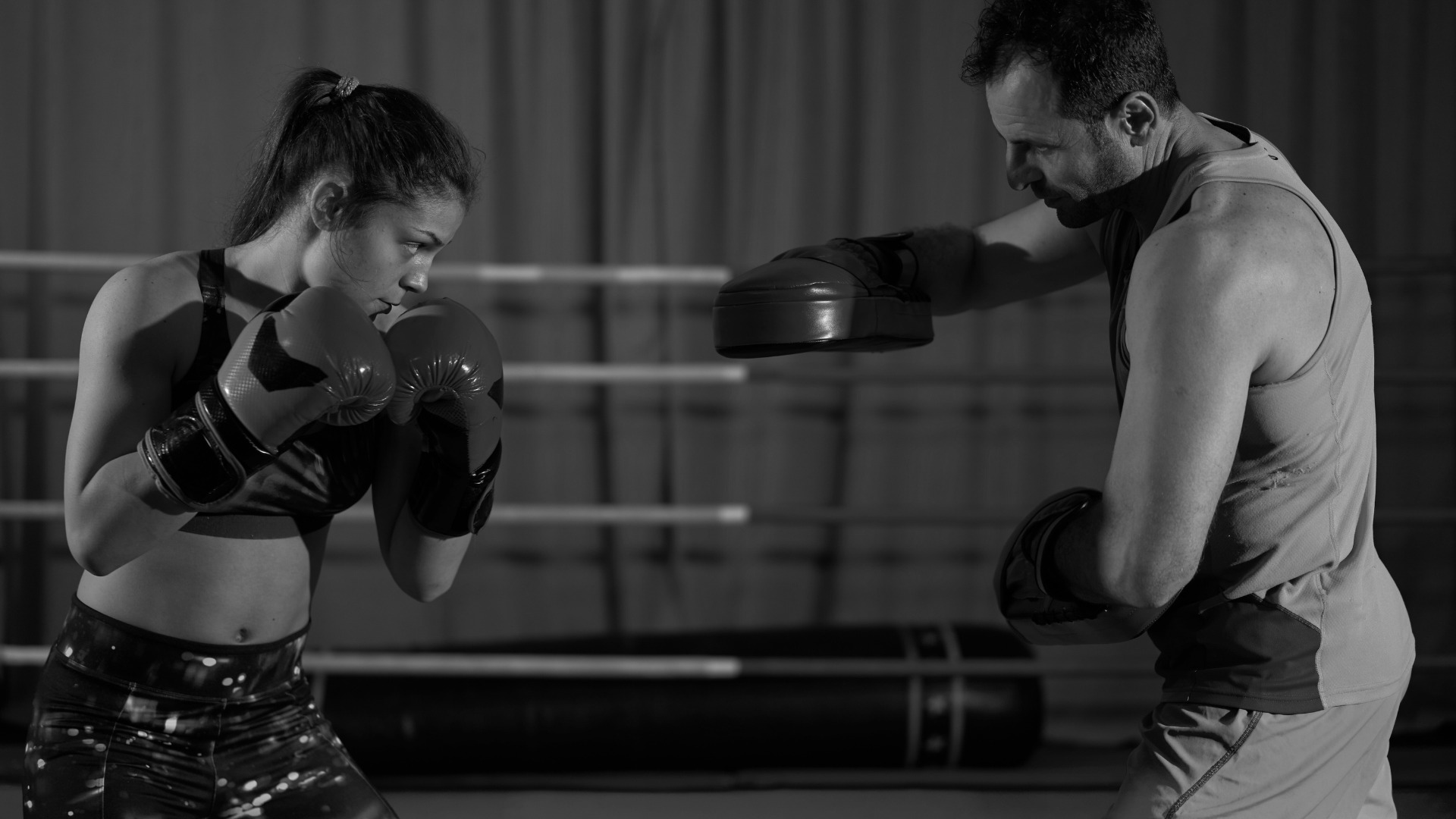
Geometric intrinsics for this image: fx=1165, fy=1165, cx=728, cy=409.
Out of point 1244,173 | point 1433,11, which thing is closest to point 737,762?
point 1244,173

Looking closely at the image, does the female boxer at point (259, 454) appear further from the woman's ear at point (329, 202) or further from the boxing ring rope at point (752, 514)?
the boxing ring rope at point (752, 514)

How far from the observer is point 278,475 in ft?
4.37

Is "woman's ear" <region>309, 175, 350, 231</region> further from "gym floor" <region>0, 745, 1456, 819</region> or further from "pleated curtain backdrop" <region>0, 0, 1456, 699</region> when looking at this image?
"pleated curtain backdrop" <region>0, 0, 1456, 699</region>

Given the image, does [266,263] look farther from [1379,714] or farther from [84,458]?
[1379,714]

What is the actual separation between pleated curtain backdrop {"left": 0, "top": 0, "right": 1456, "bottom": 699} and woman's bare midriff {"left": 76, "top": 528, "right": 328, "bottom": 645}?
157 cm

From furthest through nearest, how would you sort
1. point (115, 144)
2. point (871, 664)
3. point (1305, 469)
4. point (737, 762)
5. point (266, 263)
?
1. point (115, 144)
2. point (737, 762)
3. point (871, 664)
4. point (266, 263)
5. point (1305, 469)

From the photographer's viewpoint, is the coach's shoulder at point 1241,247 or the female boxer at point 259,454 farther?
the female boxer at point 259,454

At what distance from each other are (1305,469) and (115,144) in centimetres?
284

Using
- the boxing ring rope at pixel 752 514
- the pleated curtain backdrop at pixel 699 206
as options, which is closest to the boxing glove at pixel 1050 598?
the boxing ring rope at pixel 752 514

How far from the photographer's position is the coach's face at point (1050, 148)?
1.22m

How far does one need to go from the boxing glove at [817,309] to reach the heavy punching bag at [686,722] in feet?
4.17

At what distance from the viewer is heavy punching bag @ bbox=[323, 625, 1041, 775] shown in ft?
8.29

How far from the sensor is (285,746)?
4.50 feet

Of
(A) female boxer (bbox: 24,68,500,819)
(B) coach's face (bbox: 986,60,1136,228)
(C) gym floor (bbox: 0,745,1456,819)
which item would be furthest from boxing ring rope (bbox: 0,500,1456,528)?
(B) coach's face (bbox: 986,60,1136,228)
